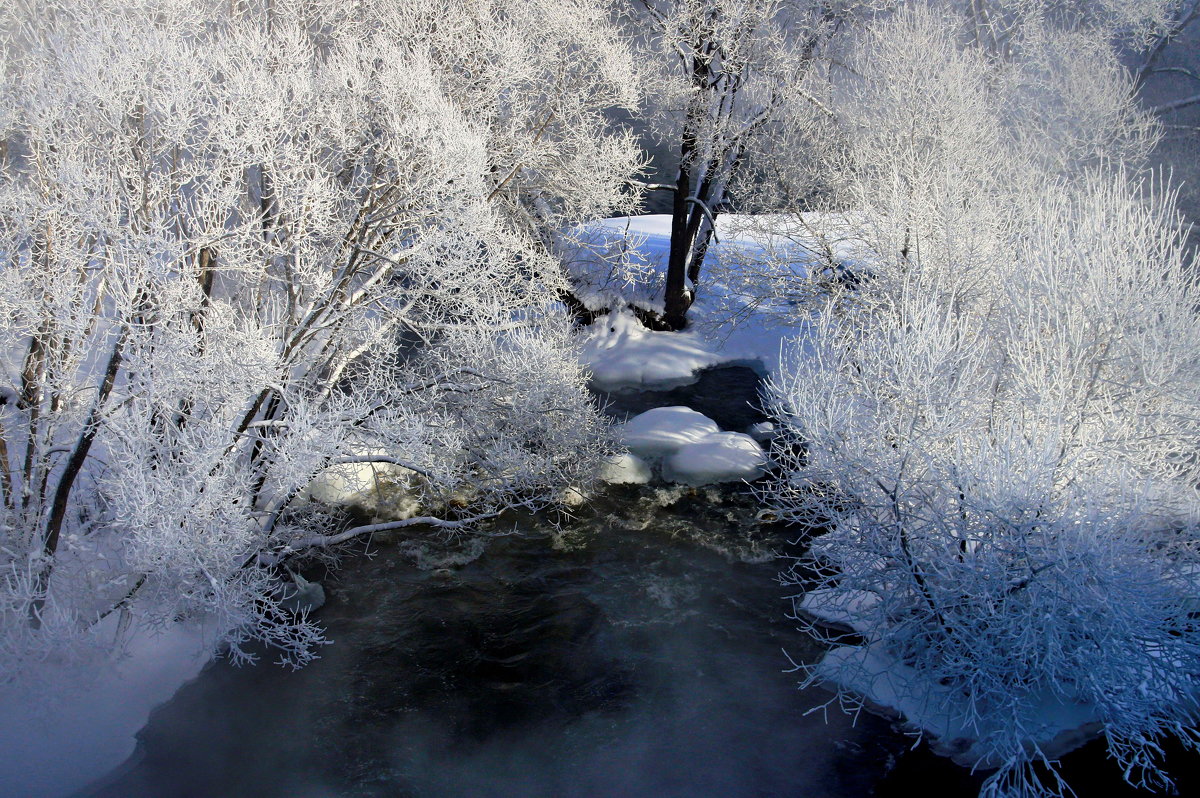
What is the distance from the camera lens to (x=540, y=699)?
8.21m

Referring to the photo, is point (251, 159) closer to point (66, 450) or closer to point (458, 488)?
point (66, 450)

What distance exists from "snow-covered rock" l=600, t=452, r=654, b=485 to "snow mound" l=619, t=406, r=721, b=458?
260 millimetres

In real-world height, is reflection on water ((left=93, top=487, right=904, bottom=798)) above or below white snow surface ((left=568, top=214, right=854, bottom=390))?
below

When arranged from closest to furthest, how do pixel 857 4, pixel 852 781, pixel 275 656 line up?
pixel 852 781 → pixel 275 656 → pixel 857 4

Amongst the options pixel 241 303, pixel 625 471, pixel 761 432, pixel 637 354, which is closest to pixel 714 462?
pixel 625 471

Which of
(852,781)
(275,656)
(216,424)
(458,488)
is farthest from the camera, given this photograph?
(458,488)

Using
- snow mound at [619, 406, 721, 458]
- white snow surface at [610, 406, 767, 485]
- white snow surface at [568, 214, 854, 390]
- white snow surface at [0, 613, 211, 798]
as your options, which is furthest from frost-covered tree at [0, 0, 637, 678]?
white snow surface at [568, 214, 854, 390]

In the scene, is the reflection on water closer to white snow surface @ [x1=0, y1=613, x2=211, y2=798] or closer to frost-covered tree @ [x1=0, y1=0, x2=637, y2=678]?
white snow surface @ [x1=0, y1=613, x2=211, y2=798]

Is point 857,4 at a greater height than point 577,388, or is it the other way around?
point 857,4

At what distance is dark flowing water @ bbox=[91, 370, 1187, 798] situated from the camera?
7.18 meters

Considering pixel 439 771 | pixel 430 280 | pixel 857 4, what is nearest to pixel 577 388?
pixel 430 280

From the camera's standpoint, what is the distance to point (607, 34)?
14.0 meters

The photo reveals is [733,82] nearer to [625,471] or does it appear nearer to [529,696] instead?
[625,471]

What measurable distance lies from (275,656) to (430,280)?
4.64 metres
